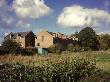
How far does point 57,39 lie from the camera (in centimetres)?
8600

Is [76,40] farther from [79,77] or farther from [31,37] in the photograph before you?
[79,77]

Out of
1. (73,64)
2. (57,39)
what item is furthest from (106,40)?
(73,64)

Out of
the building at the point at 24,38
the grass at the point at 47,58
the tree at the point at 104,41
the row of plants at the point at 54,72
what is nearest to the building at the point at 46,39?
the building at the point at 24,38

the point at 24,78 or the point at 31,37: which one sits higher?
the point at 31,37

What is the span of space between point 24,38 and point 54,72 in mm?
66725

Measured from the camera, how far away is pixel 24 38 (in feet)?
278

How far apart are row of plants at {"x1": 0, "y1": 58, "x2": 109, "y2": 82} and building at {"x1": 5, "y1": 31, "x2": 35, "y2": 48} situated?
64.1 meters

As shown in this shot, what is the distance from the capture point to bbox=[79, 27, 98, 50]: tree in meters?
88.9

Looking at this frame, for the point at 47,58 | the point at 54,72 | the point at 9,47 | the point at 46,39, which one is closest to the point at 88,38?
the point at 46,39

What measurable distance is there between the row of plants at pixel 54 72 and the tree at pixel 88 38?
67.4m

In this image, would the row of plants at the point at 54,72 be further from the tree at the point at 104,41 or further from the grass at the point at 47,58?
the tree at the point at 104,41

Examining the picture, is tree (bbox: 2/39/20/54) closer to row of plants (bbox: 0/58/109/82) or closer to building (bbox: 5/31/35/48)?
building (bbox: 5/31/35/48)

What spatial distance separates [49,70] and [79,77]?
261cm

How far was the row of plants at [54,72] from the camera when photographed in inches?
673
